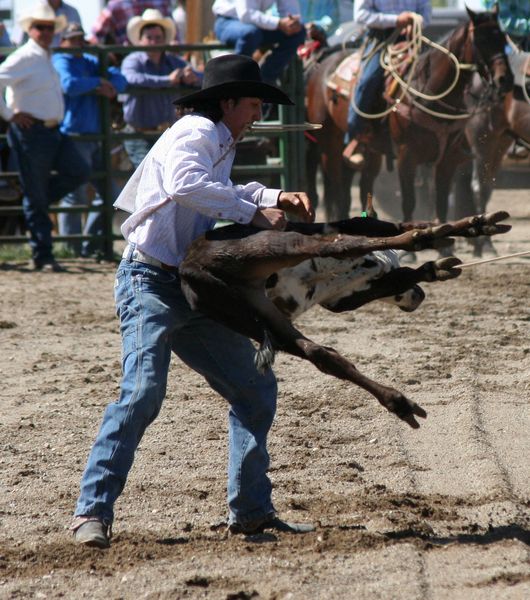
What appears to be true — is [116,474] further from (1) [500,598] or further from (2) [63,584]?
(1) [500,598]

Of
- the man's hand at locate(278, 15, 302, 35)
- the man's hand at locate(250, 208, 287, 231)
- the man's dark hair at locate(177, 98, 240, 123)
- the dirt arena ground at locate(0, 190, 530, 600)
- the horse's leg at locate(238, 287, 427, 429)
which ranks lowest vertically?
the dirt arena ground at locate(0, 190, 530, 600)

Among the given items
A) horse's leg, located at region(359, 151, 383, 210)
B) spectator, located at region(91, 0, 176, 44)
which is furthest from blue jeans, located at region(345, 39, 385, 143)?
spectator, located at region(91, 0, 176, 44)

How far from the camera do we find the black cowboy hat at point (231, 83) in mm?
4000

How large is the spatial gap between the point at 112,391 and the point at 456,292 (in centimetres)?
374

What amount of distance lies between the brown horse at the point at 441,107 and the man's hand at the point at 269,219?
7.03m

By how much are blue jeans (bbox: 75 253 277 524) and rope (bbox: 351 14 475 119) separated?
708cm

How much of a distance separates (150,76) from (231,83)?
7203 millimetres

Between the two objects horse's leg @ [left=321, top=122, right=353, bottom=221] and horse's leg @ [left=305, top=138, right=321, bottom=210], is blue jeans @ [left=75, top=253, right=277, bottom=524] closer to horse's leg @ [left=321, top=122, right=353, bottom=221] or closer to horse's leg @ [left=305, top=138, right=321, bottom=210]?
horse's leg @ [left=321, top=122, right=353, bottom=221]

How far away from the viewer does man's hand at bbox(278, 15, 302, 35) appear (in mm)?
10703

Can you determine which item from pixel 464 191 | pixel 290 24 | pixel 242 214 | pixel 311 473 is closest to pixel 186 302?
pixel 242 214

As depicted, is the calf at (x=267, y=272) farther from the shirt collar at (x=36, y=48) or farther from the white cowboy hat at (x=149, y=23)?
the white cowboy hat at (x=149, y=23)

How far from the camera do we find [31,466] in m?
5.09

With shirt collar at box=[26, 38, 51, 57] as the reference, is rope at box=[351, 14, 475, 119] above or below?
below

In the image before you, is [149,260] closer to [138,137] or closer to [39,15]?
[39,15]
